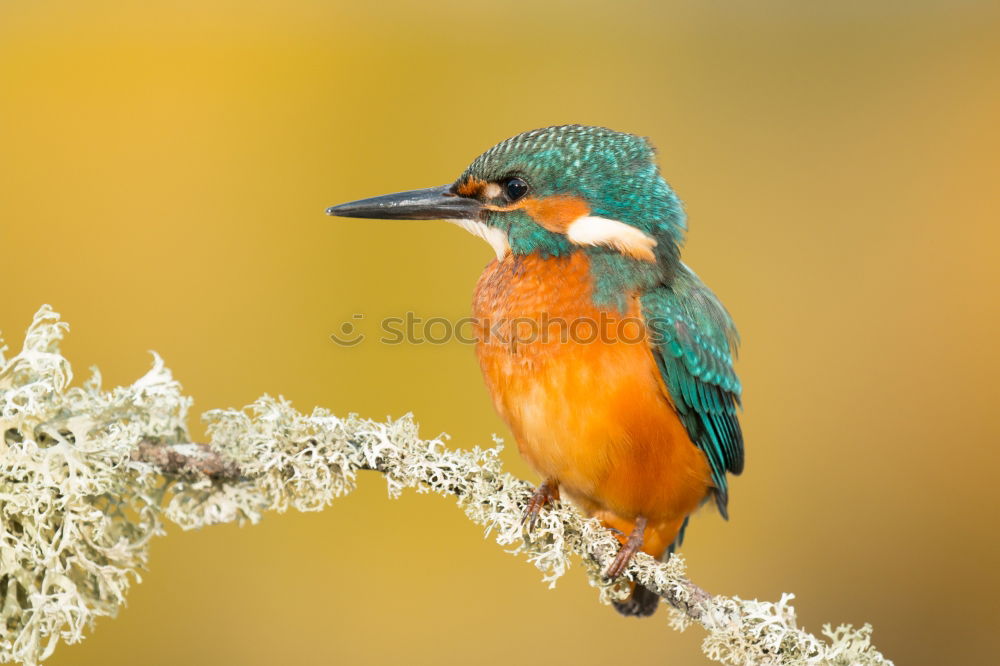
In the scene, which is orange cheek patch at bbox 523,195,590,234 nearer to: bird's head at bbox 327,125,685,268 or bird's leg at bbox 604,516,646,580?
bird's head at bbox 327,125,685,268

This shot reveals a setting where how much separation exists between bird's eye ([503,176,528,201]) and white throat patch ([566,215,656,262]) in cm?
10

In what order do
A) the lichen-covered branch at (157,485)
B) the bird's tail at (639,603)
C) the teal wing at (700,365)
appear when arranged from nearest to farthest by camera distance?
the lichen-covered branch at (157,485), the teal wing at (700,365), the bird's tail at (639,603)

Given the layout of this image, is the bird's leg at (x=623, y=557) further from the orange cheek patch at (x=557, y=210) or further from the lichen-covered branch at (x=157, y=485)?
the orange cheek patch at (x=557, y=210)

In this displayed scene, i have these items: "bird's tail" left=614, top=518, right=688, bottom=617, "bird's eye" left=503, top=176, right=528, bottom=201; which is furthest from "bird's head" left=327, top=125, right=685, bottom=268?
"bird's tail" left=614, top=518, right=688, bottom=617

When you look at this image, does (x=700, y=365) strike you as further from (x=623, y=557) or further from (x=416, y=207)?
(x=416, y=207)

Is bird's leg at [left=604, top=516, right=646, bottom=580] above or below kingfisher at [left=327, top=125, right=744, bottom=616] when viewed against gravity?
below

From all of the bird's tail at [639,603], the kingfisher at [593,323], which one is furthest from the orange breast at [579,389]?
the bird's tail at [639,603]

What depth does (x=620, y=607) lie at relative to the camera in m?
1.99

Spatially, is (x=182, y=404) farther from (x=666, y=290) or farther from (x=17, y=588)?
(x=666, y=290)

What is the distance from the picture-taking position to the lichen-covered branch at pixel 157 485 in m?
1.23

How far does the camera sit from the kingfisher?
159cm

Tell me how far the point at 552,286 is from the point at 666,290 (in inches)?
8.2

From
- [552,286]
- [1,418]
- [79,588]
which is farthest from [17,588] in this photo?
[552,286]

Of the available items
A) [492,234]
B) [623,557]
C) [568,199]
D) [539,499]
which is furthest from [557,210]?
[623,557]
